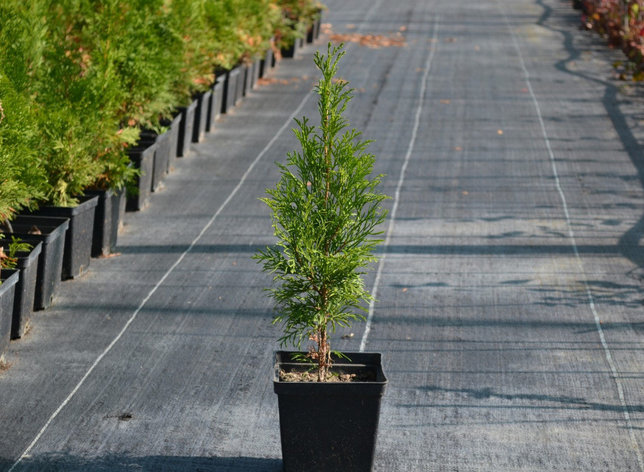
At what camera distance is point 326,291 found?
3.71 m

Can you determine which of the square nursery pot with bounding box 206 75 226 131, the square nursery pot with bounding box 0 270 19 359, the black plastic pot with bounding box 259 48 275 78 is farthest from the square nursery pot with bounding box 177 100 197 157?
the square nursery pot with bounding box 0 270 19 359

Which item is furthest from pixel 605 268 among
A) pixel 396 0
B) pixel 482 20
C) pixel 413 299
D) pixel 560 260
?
pixel 396 0

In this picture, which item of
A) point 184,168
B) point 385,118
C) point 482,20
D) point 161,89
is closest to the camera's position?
point 161,89

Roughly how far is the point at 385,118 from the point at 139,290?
5560 millimetres

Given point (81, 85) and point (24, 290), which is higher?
point (81, 85)

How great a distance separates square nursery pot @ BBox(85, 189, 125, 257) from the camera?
20.9ft

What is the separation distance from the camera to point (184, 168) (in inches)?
348

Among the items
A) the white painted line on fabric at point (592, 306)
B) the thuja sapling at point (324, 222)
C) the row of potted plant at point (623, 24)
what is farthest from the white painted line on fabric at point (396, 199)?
the row of potted plant at point (623, 24)

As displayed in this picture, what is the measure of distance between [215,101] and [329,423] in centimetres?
737

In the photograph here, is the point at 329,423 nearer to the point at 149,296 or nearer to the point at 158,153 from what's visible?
the point at 149,296

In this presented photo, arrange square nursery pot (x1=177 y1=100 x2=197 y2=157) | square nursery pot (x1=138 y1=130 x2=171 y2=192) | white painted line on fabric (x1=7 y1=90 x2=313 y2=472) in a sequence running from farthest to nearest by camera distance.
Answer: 1. square nursery pot (x1=177 y1=100 x2=197 y2=157)
2. square nursery pot (x1=138 y1=130 x2=171 y2=192)
3. white painted line on fabric (x1=7 y1=90 x2=313 y2=472)

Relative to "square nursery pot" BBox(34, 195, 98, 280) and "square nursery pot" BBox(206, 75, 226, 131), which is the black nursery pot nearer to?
"square nursery pot" BBox(206, 75, 226, 131)

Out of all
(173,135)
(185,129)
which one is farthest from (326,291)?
(185,129)

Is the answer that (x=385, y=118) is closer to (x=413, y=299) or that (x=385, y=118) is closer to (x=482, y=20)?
(x=413, y=299)
